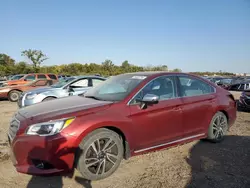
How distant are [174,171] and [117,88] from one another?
1742mm

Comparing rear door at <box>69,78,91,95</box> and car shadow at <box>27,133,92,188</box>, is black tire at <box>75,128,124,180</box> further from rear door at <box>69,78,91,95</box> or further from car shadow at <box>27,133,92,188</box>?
rear door at <box>69,78,91,95</box>

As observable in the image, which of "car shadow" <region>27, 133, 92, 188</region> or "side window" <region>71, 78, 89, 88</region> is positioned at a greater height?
"side window" <region>71, 78, 89, 88</region>

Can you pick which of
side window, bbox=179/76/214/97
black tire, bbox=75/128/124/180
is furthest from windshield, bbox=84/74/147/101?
side window, bbox=179/76/214/97

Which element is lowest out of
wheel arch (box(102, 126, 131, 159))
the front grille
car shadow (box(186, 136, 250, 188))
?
car shadow (box(186, 136, 250, 188))

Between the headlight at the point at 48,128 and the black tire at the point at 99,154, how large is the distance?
36cm

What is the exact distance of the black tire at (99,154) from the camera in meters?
3.10

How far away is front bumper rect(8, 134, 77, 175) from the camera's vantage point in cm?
288

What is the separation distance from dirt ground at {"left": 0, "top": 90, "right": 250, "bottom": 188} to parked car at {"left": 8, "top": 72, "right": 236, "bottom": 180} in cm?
24

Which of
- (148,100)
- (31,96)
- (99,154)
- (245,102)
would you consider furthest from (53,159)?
(245,102)

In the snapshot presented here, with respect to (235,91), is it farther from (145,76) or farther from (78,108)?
(78,108)

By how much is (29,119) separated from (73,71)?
5481cm

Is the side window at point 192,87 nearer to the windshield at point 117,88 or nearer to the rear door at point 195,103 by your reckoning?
the rear door at point 195,103

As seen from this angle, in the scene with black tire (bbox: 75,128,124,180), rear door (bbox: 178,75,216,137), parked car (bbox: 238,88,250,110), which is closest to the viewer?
black tire (bbox: 75,128,124,180)

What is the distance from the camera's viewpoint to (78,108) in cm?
335
